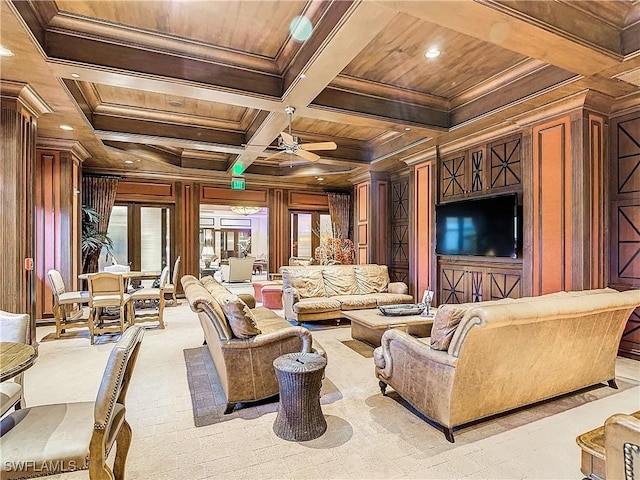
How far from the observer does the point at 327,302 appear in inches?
209

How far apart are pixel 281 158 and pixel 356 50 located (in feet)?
16.7

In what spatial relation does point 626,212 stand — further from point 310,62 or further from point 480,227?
point 310,62

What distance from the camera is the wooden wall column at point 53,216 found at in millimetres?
5465

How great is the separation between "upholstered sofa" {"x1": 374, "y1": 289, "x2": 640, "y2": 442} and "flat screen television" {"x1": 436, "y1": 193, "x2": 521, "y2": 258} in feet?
6.65

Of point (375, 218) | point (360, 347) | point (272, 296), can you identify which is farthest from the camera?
point (375, 218)

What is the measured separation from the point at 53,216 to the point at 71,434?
208 inches

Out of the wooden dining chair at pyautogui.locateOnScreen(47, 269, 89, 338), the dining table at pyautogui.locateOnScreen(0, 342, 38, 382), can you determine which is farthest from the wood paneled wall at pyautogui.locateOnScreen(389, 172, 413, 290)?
the dining table at pyautogui.locateOnScreen(0, 342, 38, 382)

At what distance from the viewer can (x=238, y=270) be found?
11.7m

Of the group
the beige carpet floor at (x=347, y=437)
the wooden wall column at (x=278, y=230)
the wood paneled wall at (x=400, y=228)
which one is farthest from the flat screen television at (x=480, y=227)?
the wooden wall column at (x=278, y=230)

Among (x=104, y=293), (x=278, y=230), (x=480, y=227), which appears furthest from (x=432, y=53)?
(x=278, y=230)

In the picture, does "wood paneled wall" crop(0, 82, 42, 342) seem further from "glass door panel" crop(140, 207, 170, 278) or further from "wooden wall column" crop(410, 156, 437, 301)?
"wooden wall column" crop(410, 156, 437, 301)

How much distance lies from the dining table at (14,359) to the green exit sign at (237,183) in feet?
22.5

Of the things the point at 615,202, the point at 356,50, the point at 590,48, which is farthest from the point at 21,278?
the point at 615,202

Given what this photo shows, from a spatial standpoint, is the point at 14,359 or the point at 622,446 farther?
the point at 14,359
